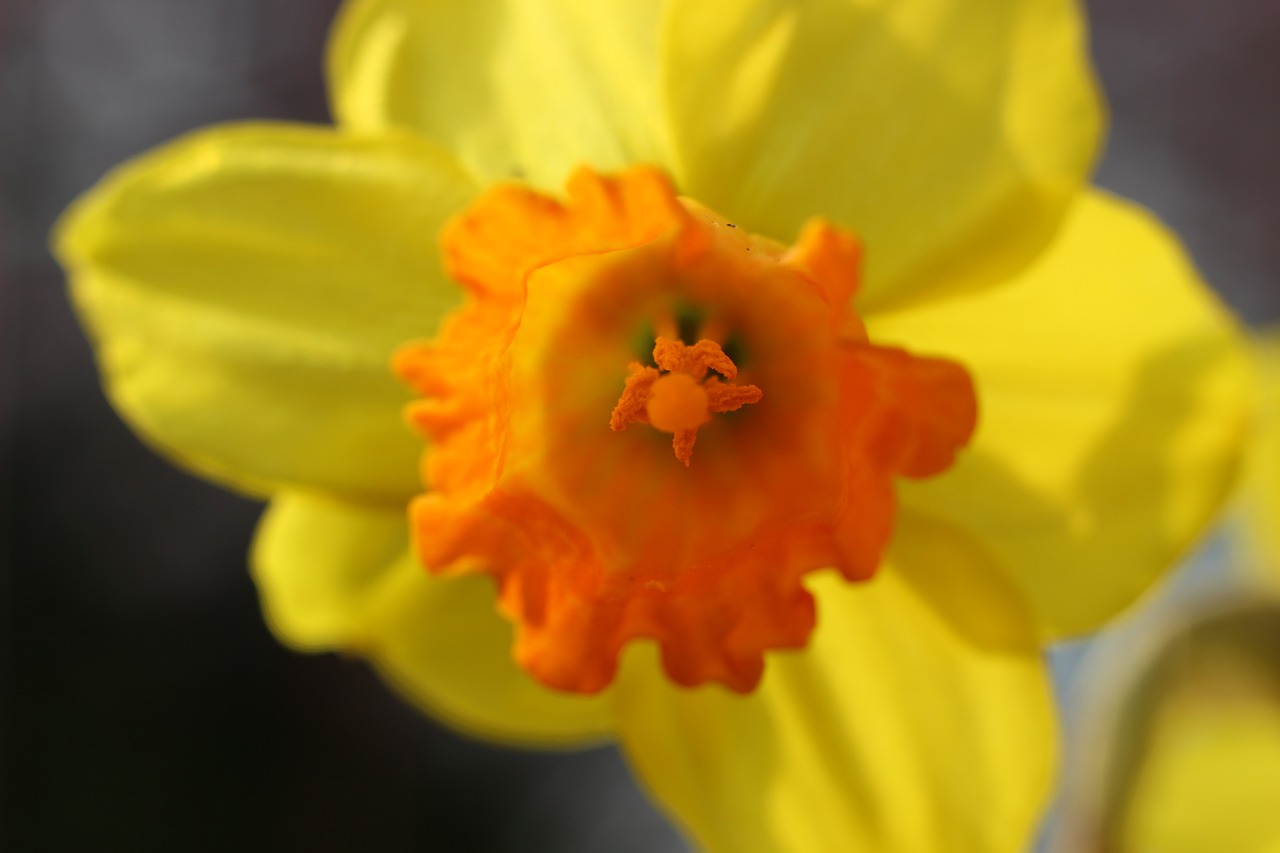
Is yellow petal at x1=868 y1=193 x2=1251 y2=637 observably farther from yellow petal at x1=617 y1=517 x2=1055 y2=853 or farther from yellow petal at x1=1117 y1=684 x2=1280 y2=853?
yellow petal at x1=1117 y1=684 x2=1280 y2=853

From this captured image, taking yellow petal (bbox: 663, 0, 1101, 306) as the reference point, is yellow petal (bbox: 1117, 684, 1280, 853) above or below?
below

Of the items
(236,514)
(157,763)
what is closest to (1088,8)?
(236,514)

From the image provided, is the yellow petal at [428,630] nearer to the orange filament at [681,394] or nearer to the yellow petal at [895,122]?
the orange filament at [681,394]

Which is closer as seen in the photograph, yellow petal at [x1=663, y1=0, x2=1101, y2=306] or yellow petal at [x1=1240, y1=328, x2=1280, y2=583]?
yellow petal at [x1=663, y1=0, x2=1101, y2=306]

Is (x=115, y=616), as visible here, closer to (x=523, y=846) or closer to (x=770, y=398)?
(x=523, y=846)

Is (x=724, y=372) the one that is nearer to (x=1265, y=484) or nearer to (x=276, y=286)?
(x=276, y=286)

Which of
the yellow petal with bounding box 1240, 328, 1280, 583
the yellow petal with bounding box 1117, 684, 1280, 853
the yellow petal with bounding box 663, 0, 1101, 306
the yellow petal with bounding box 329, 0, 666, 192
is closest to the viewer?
the yellow petal with bounding box 663, 0, 1101, 306

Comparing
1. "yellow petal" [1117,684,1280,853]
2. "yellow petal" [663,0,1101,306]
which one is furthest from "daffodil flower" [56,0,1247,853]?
"yellow petal" [1117,684,1280,853]
